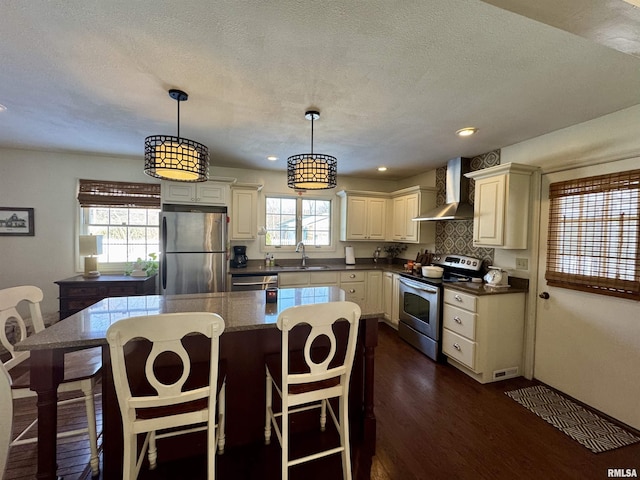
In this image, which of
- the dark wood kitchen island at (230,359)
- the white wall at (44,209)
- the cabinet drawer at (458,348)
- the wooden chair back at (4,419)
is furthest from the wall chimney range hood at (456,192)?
the white wall at (44,209)

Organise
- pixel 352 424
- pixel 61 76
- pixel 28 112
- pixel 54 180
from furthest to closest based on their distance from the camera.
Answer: pixel 54 180 → pixel 28 112 → pixel 352 424 → pixel 61 76

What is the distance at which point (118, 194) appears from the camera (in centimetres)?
377

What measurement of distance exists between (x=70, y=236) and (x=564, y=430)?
5.66 meters

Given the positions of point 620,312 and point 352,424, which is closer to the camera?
point 352,424

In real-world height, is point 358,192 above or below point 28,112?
below

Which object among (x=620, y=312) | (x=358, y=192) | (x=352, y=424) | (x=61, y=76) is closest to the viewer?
(x=61, y=76)

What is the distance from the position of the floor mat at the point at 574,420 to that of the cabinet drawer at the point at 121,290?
425 cm

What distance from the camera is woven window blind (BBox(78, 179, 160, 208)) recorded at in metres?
3.68

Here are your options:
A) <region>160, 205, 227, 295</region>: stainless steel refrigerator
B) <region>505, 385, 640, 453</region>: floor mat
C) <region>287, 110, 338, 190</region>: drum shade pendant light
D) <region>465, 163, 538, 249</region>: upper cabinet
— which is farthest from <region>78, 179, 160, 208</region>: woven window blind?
<region>505, 385, 640, 453</region>: floor mat

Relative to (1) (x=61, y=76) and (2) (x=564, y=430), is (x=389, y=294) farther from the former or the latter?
(1) (x=61, y=76)

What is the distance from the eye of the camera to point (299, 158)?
2.05m

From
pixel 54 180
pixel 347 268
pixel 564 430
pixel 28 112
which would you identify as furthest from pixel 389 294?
pixel 54 180

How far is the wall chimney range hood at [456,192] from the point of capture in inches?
135
